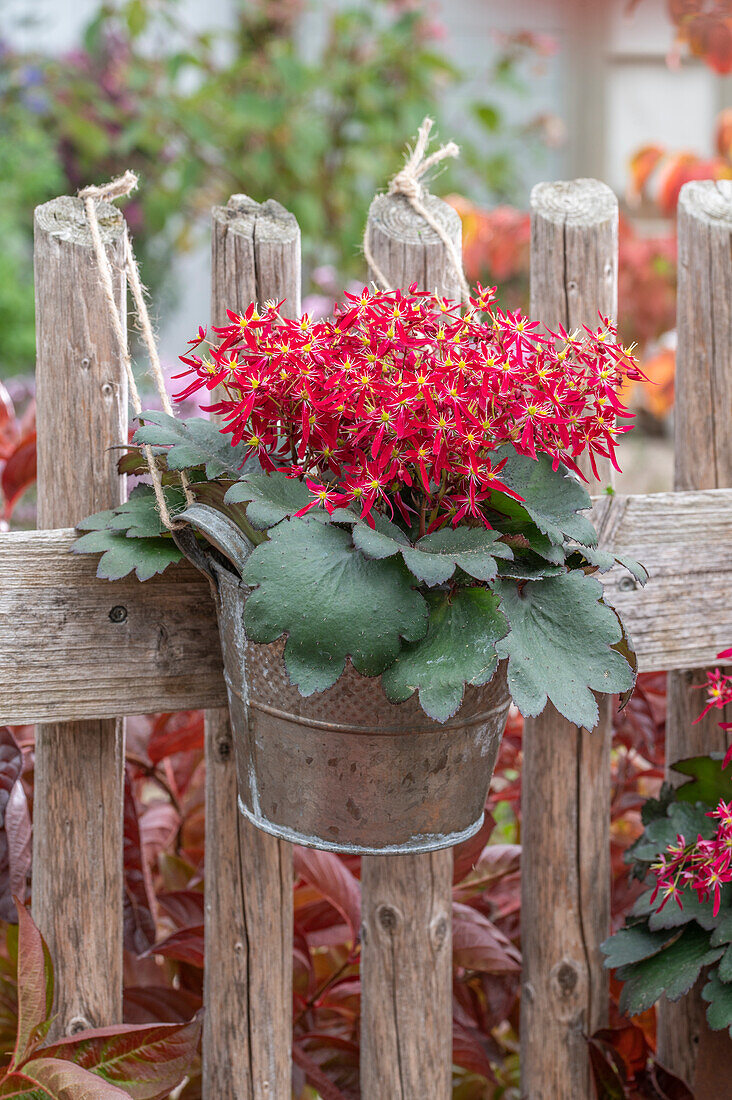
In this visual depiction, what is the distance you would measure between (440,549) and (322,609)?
10 centimetres

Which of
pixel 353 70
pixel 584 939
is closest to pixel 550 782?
pixel 584 939

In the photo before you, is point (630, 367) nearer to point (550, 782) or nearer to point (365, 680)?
point (365, 680)

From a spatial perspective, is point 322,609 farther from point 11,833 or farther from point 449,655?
point 11,833

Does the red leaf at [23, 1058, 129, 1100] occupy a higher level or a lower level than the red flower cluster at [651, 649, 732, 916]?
lower

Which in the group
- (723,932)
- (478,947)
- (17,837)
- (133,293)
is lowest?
(478,947)

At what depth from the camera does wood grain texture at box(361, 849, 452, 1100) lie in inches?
42.8

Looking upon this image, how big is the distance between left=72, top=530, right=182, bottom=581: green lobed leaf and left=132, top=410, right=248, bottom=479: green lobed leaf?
8 centimetres

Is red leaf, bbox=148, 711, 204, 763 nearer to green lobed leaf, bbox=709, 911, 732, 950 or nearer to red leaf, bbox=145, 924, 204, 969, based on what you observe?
red leaf, bbox=145, 924, 204, 969

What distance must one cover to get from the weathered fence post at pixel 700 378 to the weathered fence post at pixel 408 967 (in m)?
0.28

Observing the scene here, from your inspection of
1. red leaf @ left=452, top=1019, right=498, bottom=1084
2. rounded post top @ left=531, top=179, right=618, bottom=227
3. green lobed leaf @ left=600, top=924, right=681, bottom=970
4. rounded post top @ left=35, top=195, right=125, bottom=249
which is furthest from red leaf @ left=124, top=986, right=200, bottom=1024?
rounded post top @ left=531, top=179, right=618, bottom=227

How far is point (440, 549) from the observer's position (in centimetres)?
74

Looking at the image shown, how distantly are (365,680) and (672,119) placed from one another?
6880 mm

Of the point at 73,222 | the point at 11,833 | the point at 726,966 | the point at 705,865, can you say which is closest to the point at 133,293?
the point at 73,222

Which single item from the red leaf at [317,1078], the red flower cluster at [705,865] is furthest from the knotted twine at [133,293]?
the red leaf at [317,1078]
